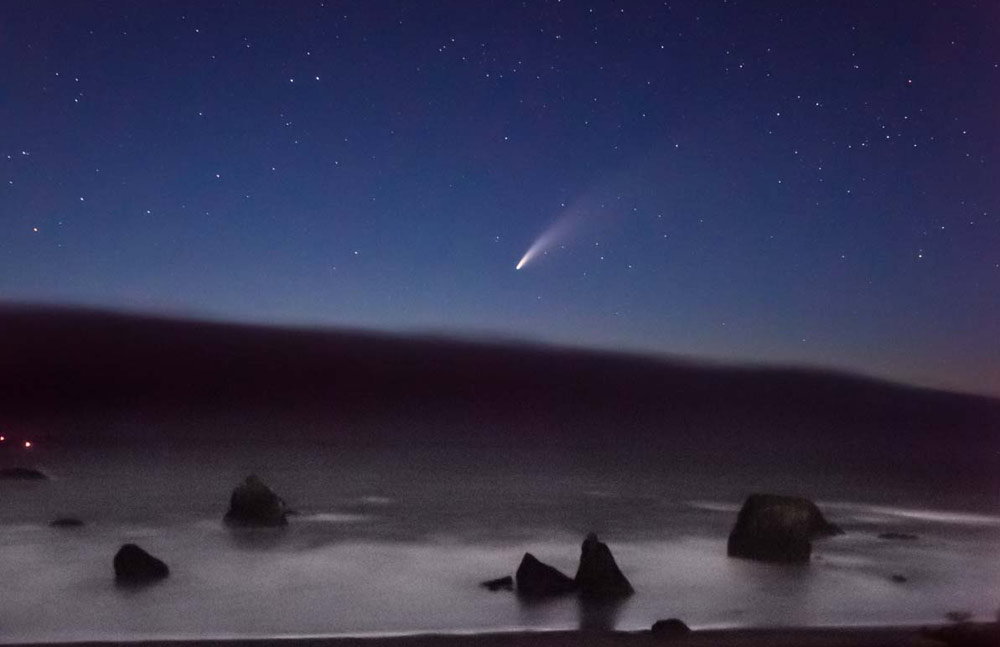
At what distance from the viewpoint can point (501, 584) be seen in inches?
934

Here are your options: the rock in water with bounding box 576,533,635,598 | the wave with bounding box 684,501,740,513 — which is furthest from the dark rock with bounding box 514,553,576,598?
the wave with bounding box 684,501,740,513

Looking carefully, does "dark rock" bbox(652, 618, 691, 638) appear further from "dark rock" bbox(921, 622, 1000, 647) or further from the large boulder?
the large boulder

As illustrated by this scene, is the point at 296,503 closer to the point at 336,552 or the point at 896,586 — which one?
the point at 336,552

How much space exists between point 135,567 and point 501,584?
29.6 feet

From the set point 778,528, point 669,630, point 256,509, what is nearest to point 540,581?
point 669,630

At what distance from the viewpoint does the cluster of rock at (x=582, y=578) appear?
1942 centimetres

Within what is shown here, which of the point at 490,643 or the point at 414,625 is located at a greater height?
the point at 490,643

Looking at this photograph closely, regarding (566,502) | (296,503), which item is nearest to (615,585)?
(296,503)

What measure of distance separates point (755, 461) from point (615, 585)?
8227cm

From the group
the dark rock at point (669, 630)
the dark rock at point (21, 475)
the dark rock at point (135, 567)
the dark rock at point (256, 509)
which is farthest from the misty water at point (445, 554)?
the dark rock at point (669, 630)

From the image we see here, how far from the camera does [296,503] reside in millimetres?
53219

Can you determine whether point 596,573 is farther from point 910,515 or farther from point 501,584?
point 910,515

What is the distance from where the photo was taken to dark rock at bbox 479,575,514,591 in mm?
23089

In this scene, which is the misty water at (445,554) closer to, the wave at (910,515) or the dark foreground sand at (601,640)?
the wave at (910,515)
